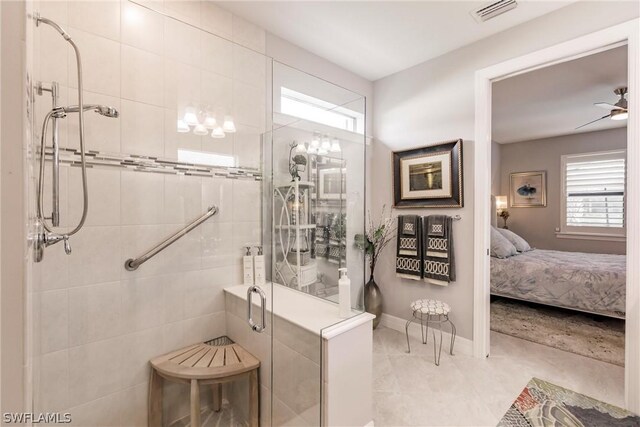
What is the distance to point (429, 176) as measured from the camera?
9.17 feet

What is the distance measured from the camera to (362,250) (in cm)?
218

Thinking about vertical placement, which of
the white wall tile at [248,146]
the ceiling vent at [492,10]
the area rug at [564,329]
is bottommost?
the area rug at [564,329]

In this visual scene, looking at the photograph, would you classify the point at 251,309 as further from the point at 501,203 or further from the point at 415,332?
Answer: the point at 501,203

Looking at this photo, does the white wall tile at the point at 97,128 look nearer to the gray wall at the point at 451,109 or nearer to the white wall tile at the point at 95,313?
the white wall tile at the point at 95,313

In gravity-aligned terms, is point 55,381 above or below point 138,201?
below

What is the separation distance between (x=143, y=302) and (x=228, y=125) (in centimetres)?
117

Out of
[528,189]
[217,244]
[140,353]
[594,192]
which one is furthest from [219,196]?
[594,192]

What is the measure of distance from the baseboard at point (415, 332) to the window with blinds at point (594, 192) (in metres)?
4.02

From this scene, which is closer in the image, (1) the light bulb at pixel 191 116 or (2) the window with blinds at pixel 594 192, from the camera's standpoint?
(1) the light bulb at pixel 191 116

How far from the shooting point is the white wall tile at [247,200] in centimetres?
191

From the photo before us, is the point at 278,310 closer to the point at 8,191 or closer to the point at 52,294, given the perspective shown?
the point at 52,294

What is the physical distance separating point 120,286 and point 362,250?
155 centimetres

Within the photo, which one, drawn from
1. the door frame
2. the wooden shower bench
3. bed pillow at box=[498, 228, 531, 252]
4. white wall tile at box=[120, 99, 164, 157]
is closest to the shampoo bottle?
the wooden shower bench

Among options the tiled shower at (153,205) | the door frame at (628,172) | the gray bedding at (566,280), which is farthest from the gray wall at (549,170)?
the tiled shower at (153,205)
